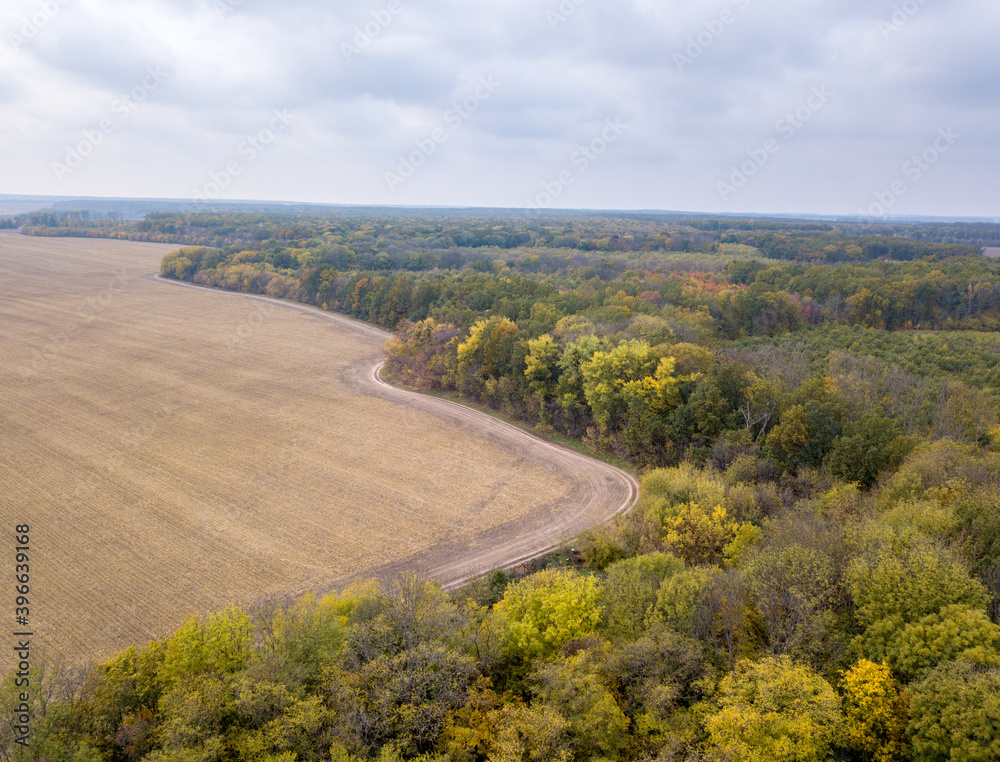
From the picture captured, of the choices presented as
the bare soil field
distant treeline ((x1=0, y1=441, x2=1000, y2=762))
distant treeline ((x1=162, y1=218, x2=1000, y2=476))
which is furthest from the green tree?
the bare soil field

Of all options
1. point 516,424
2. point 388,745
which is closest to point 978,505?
point 388,745

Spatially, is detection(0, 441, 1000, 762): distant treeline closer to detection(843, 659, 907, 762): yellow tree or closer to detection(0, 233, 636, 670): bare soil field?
detection(843, 659, 907, 762): yellow tree

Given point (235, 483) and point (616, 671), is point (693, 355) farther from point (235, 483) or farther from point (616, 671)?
point (235, 483)

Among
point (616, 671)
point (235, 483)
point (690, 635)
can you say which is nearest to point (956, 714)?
point (690, 635)

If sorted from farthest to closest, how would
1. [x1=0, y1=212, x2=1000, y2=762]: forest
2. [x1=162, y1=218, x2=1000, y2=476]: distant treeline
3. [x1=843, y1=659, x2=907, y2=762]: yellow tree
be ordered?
[x1=162, y1=218, x2=1000, y2=476]: distant treeline, [x1=843, y1=659, x2=907, y2=762]: yellow tree, [x1=0, y1=212, x2=1000, y2=762]: forest

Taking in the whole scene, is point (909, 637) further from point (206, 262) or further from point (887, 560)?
point (206, 262)
